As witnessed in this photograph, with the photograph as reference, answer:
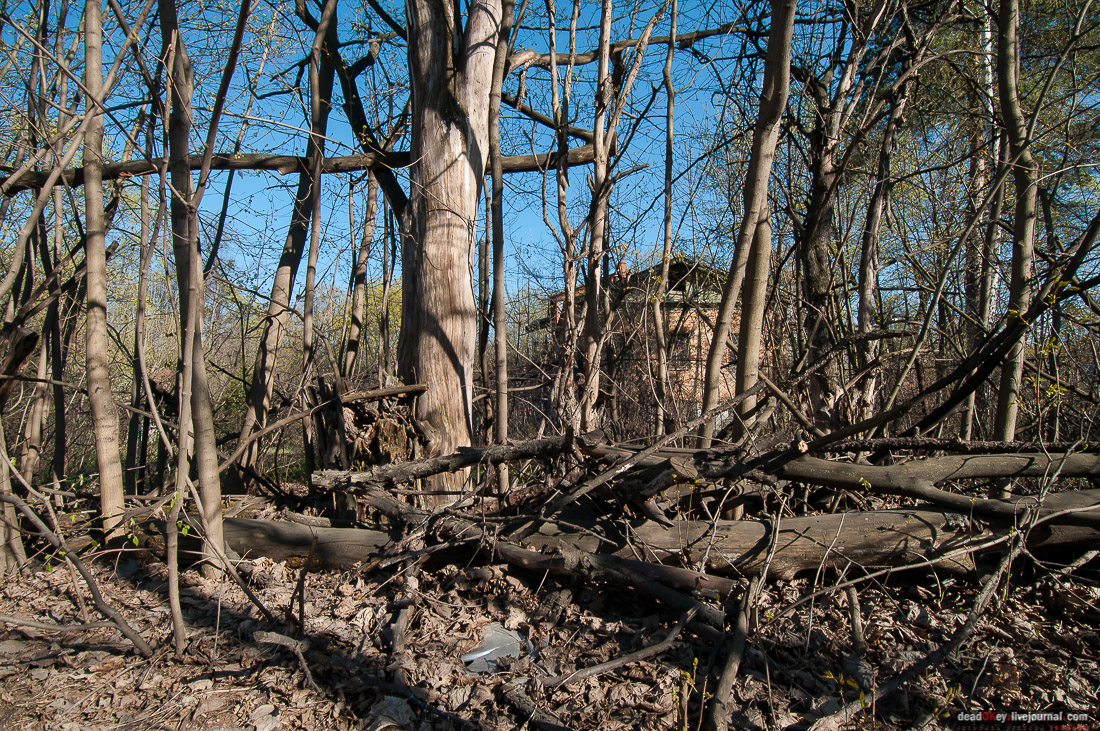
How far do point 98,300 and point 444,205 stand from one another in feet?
7.79

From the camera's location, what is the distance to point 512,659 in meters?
2.75

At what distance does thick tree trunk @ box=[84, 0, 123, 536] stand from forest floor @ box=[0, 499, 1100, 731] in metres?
0.71

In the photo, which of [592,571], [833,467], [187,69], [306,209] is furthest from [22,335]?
[833,467]

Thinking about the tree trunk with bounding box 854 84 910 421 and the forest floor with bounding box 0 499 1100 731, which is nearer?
the forest floor with bounding box 0 499 1100 731

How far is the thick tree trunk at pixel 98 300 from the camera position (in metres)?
3.27

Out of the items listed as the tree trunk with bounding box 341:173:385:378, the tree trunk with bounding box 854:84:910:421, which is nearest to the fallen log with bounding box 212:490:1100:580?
the tree trunk with bounding box 854:84:910:421

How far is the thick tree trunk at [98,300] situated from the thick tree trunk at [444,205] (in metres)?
1.94

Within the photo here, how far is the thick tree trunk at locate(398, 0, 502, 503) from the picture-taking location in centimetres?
464

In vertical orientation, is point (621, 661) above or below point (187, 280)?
below

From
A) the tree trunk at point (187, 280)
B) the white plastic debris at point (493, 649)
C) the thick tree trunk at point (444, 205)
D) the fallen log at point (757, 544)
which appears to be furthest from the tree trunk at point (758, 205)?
the tree trunk at point (187, 280)

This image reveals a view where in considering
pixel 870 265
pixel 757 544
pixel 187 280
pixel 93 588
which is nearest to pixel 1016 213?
pixel 870 265

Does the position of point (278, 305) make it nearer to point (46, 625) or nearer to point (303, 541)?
point (303, 541)

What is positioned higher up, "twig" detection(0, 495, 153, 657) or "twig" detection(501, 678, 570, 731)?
"twig" detection(0, 495, 153, 657)

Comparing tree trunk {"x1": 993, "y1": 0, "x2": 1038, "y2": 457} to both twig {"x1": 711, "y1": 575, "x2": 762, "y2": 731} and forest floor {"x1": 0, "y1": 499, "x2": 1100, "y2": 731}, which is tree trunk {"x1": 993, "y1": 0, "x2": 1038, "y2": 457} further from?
twig {"x1": 711, "y1": 575, "x2": 762, "y2": 731}
